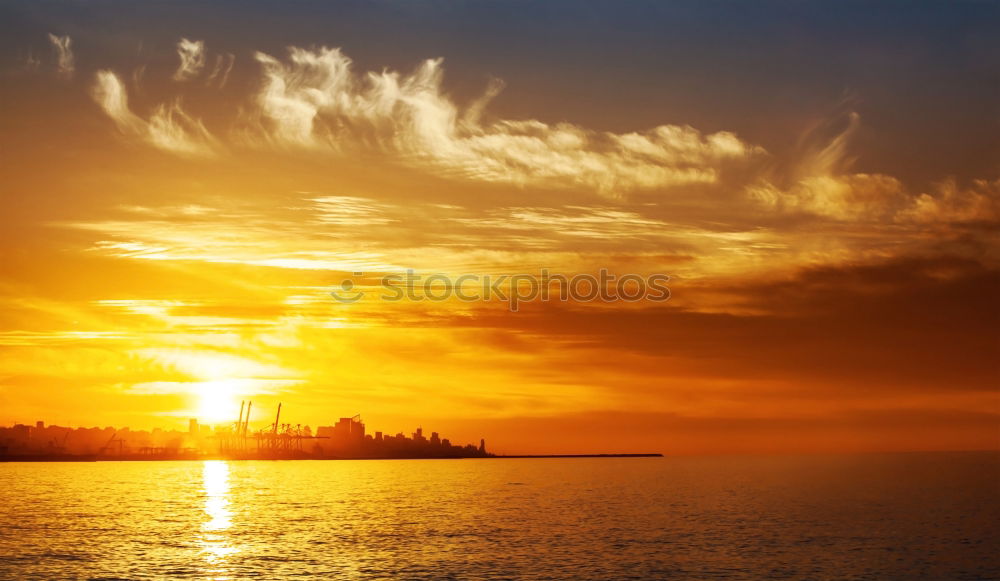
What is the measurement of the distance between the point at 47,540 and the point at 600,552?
63079mm

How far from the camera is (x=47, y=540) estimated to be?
10131 cm

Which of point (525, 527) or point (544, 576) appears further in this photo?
point (525, 527)

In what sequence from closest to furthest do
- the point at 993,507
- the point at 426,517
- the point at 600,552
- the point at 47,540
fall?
the point at 600,552, the point at 47,540, the point at 426,517, the point at 993,507

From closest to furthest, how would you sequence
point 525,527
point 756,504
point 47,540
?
point 47,540
point 525,527
point 756,504

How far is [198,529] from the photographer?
376 feet

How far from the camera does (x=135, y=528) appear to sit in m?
116

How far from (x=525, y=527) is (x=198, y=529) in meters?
42.0

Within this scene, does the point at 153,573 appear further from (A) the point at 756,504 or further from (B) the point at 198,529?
(A) the point at 756,504

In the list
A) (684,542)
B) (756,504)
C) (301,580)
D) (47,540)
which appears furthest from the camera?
(756,504)

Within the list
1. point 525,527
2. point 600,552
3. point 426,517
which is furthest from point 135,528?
point 600,552

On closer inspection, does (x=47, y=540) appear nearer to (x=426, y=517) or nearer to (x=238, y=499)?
(x=426, y=517)

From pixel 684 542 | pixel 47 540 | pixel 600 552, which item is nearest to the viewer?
pixel 600 552

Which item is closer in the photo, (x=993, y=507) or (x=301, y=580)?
(x=301, y=580)

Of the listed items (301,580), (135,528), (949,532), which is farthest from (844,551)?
(135,528)
